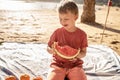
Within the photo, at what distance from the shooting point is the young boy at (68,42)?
12.8ft

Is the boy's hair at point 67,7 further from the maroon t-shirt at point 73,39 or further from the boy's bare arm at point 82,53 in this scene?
the boy's bare arm at point 82,53

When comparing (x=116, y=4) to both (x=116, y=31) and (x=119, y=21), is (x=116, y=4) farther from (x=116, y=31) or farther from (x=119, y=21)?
(x=116, y=31)

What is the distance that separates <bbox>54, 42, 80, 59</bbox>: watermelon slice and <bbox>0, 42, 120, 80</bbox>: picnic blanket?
3.24 ft

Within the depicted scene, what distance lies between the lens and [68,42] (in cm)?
414

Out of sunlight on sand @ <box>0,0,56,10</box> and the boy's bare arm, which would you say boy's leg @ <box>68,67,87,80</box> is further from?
sunlight on sand @ <box>0,0,56,10</box>

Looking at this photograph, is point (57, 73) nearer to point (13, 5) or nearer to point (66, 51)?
point (66, 51)

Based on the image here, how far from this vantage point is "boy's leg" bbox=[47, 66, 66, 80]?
12.9 feet

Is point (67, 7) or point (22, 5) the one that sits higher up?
point (67, 7)

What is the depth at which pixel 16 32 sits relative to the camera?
8.92 metres

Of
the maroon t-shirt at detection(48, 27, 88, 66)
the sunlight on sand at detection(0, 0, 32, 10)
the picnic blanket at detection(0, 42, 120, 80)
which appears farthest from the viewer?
the sunlight on sand at detection(0, 0, 32, 10)

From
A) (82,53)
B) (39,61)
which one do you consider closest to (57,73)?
(82,53)

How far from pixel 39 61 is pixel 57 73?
1578 millimetres

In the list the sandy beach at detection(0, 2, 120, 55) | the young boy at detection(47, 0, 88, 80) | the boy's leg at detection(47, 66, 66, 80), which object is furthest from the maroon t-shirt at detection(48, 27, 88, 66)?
the sandy beach at detection(0, 2, 120, 55)

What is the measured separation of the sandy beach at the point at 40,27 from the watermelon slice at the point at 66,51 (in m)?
3.50
